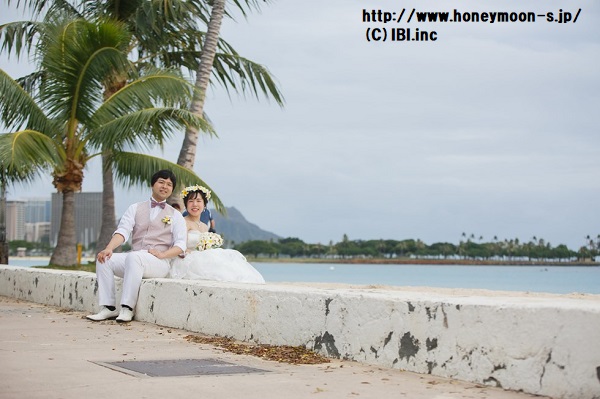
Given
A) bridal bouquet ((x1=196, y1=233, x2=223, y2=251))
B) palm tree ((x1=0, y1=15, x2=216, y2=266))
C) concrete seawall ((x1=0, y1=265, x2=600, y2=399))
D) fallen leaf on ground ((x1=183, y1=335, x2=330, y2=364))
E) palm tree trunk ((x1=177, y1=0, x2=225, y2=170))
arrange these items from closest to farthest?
concrete seawall ((x1=0, y1=265, x2=600, y2=399)) < fallen leaf on ground ((x1=183, y1=335, x2=330, y2=364)) < bridal bouquet ((x1=196, y1=233, x2=223, y2=251)) < palm tree ((x1=0, y1=15, x2=216, y2=266)) < palm tree trunk ((x1=177, y1=0, x2=225, y2=170))

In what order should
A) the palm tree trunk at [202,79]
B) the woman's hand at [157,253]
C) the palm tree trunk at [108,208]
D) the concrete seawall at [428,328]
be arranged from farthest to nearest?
the palm tree trunk at [108,208]
the palm tree trunk at [202,79]
the woman's hand at [157,253]
the concrete seawall at [428,328]

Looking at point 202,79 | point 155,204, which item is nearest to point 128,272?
point 155,204

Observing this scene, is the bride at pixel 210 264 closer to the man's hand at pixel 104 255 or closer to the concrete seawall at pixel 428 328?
the man's hand at pixel 104 255

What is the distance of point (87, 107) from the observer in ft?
61.5

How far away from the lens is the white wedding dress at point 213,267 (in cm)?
923

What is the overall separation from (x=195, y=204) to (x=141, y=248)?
1.11 m

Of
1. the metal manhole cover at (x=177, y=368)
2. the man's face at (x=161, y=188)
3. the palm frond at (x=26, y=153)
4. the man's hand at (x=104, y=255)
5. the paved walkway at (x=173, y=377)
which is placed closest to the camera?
the paved walkway at (x=173, y=377)

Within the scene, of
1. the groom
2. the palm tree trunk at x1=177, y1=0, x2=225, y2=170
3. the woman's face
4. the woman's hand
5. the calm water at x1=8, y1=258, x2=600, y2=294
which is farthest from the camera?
the calm water at x1=8, y1=258, x2=600, y2=294

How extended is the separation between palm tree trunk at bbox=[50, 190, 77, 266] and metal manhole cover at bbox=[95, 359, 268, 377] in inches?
573

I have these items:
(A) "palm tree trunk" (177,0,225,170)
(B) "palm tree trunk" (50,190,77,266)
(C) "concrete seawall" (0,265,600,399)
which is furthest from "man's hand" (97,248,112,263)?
(A) "palm tree trunk" (177,0,225,170)

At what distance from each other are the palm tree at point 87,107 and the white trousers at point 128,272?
28.3 feet

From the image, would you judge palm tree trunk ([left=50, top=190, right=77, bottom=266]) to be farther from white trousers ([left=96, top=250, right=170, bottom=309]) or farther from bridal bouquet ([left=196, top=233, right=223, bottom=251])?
white trousers ([left=96, top=250, right=170, bottom=309])

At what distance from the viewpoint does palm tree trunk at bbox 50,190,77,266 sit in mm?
19844

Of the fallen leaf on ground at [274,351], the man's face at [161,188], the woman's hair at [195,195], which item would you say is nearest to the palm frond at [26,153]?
the woman's hair at [195,195]
